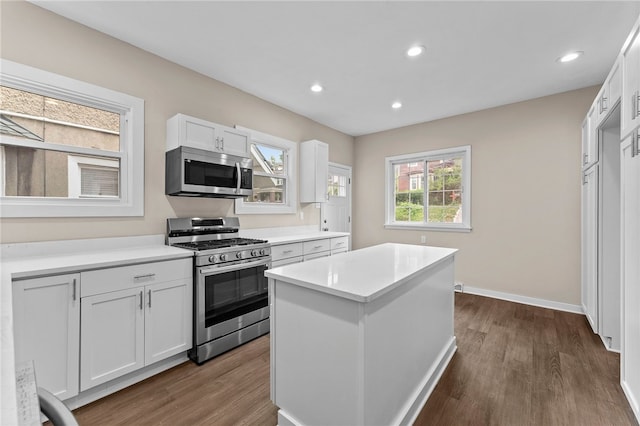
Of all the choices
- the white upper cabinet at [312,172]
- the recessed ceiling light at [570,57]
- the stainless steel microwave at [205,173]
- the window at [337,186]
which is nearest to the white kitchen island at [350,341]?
the stainless steel microwave at [205,173]

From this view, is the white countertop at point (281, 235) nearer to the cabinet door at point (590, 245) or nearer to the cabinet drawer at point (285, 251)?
the cabinet drawer at point (285, 251)

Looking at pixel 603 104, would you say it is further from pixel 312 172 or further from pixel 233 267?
pixel 233 267

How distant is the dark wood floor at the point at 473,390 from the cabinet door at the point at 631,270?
0.25 metres

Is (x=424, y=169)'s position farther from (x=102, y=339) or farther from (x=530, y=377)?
(x=102, y=339)

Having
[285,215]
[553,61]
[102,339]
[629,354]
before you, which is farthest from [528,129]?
[102,339]

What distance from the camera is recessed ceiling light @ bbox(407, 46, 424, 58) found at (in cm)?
257

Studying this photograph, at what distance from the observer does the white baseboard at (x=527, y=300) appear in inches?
136

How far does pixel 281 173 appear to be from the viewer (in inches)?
160

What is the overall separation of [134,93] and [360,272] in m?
2.55

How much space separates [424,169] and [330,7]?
326 centimetres

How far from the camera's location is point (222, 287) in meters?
2.49

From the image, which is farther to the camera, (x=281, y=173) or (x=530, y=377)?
(x=281, y=173)

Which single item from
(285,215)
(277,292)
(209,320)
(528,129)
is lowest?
(209,320)

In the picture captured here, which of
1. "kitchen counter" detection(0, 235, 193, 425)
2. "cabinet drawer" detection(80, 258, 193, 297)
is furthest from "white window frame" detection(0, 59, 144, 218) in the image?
"cabinet drawer" detection(80, 258, 193, 297)
